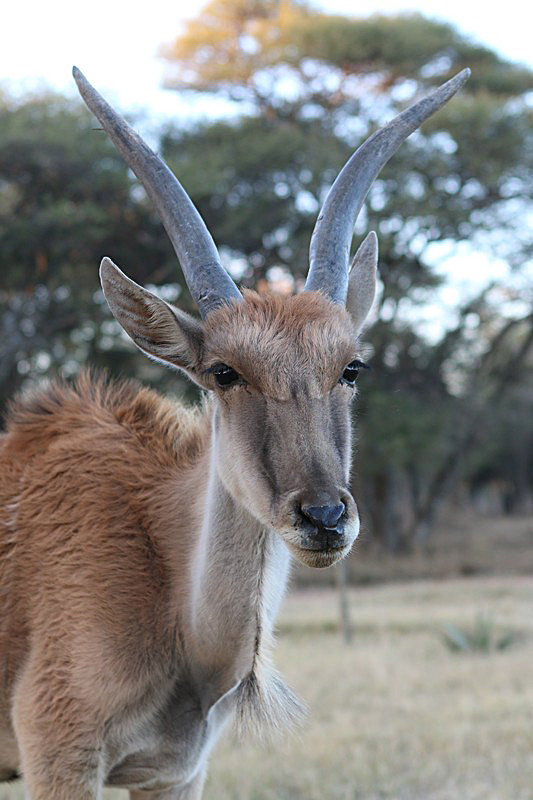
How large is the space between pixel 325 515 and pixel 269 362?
0.59 meters

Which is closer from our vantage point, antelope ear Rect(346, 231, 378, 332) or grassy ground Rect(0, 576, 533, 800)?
antelope ear Rect(346, 231, 378, 332)

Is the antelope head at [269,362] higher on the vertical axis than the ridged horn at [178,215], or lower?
lower

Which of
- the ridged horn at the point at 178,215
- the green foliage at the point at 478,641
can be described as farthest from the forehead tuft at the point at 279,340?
the green foliage at the point at 478,641

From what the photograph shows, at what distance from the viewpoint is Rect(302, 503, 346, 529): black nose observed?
293 centimetres

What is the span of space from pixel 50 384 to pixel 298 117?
61.6 ft

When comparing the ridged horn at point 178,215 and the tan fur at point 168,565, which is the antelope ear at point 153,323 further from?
the ridged horn at point 178,215

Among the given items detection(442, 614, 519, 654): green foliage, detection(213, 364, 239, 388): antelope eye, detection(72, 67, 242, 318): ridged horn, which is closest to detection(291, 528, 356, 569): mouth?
detection(213, 364, 239, 388): antelope eye

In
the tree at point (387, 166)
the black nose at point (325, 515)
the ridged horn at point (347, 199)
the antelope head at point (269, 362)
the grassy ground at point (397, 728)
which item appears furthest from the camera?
the tree at point (387, 166)

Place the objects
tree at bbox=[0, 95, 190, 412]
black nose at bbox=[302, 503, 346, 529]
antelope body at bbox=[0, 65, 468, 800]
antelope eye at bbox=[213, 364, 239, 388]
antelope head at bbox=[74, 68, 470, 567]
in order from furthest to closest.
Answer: tree at bbox=[0, 95, 190, 412] → antelope eye at bbox=[213, 364, 239, 388] → antelope body at bbox=[0, 65, 468, 800] → antelope head at bbox=[74, 68, 470, 567] → black nose at bbox=[302, 503, 346, 529]

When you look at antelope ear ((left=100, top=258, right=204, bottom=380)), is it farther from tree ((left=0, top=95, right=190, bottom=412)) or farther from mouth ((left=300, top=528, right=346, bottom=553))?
tree ((left=0, top=95, right=190, bottom=412))

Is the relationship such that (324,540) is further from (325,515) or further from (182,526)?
(182,526)

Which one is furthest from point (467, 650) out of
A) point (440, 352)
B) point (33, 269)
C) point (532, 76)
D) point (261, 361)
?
point (532, 76)

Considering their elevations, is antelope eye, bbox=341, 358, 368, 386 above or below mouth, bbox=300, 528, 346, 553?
above

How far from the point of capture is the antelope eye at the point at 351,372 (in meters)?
3.44
